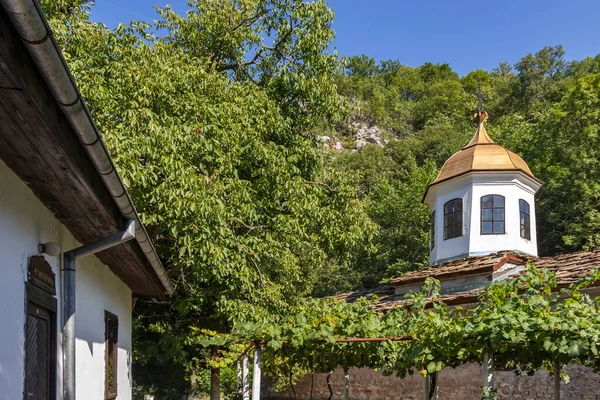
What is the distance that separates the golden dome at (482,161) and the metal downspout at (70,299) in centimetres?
1238

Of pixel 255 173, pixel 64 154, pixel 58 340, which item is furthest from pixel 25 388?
pixel 255 173

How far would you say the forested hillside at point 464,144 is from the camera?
87.2ft

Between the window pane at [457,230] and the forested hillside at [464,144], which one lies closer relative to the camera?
the window pane at [457,230]

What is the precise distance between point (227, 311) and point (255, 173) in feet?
9.54

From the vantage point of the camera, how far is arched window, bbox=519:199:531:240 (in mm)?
16078

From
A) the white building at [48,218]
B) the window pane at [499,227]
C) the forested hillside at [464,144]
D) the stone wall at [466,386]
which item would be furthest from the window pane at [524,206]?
the white building at [48,218]

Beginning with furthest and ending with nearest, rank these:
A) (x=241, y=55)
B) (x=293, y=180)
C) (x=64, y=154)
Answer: (x=241, y=55)
(x=293, y=180)
(x=64, y=154)

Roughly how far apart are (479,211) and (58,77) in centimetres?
1462

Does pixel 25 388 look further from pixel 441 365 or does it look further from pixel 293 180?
pixel 293 180

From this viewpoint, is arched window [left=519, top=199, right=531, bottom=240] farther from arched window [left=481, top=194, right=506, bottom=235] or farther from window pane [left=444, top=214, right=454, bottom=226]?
window pane [left=444, top=214, right=454, bottom=226]

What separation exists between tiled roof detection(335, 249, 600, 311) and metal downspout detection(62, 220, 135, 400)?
5831mm

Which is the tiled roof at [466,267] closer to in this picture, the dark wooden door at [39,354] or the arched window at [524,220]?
the arched window at [524,220]

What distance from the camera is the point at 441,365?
6000mm

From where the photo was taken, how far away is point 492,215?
52.5 ft
